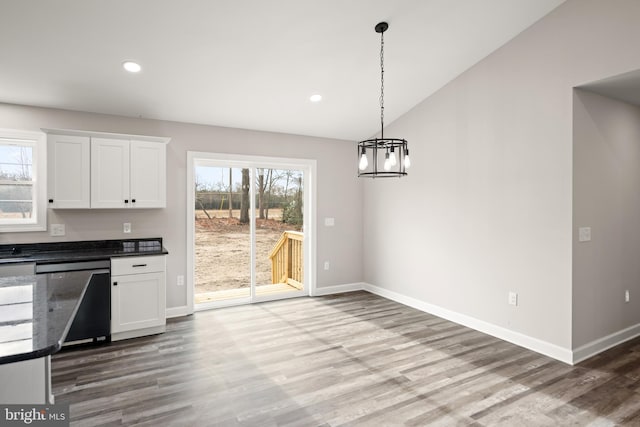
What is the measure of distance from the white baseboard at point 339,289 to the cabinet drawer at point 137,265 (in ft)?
7.97

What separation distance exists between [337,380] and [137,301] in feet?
7.61

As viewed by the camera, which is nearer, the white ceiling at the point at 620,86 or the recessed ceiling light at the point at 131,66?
the white ceiling at the point at 620,86

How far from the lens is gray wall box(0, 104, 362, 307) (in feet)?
12.7

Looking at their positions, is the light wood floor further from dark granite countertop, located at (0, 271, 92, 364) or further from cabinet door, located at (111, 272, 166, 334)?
dark granite countertop, located at (0, 271, 92, 364)

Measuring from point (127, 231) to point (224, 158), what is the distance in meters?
1.51

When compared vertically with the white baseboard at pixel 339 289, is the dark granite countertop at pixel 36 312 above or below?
above

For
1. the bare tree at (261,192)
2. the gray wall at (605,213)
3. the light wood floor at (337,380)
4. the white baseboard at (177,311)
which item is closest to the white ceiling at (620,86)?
the gray wall at (605,213)

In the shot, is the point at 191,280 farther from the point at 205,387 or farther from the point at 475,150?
the point at 475,150

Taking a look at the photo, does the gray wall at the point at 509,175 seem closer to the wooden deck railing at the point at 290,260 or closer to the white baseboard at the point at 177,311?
the wooden deck railing at the point at 290,260

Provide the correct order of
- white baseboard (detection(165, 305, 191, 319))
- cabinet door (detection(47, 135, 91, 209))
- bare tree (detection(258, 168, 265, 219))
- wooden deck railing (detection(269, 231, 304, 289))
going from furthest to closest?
wooden deck railing (detection(269, 231, 304, 289)) < bare tree (detection(258, 168, 265, 219)) < white baseboard (detection(165, 305, 191, 319)) < cabinet door (detection(47, 135, 91, 209))

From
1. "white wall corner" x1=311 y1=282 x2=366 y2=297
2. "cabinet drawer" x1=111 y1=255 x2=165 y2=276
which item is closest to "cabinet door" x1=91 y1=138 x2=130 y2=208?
"cabinet drawer" x1=111 y1=255 x2=165 y2=276

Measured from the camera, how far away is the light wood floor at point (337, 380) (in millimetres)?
2385

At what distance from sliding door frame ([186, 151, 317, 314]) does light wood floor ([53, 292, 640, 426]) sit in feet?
2.98

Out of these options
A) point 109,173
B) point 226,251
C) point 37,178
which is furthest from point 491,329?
point 37,178
